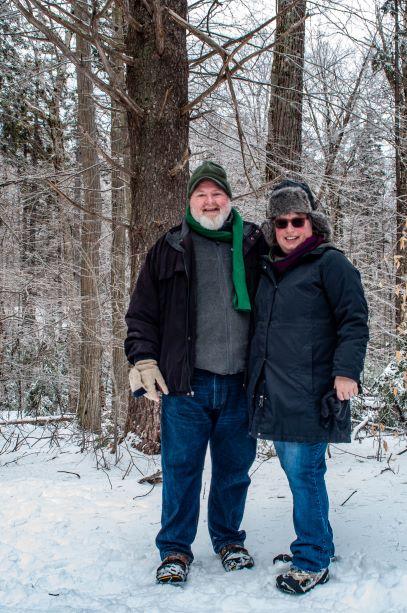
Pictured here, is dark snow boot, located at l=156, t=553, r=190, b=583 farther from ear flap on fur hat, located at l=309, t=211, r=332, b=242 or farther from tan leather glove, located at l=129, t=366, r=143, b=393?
ear flap on fur hat, located at l=309, t=211, r=332, b=242

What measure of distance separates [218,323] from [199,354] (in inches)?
7.7

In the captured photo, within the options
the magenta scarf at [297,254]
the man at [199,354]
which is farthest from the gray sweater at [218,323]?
the magenta scarf at [297,254]

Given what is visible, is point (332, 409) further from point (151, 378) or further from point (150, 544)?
point (150, 544)

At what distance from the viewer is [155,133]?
452 centimetres

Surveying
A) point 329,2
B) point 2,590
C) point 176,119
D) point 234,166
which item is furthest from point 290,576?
point 234,166

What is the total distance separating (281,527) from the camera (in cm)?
337

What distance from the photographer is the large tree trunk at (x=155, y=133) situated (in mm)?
4512

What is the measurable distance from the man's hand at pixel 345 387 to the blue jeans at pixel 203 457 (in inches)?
24.0

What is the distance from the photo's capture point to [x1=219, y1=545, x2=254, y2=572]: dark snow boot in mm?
2928

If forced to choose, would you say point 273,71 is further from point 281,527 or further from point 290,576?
point 290,576

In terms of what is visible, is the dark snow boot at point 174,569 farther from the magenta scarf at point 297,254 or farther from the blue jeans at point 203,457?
the magenta scarf at point 297,254

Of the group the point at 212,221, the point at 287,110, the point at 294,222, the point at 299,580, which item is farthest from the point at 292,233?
the point at 287,110

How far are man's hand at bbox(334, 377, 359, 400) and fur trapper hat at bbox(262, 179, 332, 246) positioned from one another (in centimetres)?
78

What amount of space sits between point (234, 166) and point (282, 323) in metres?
6.74
